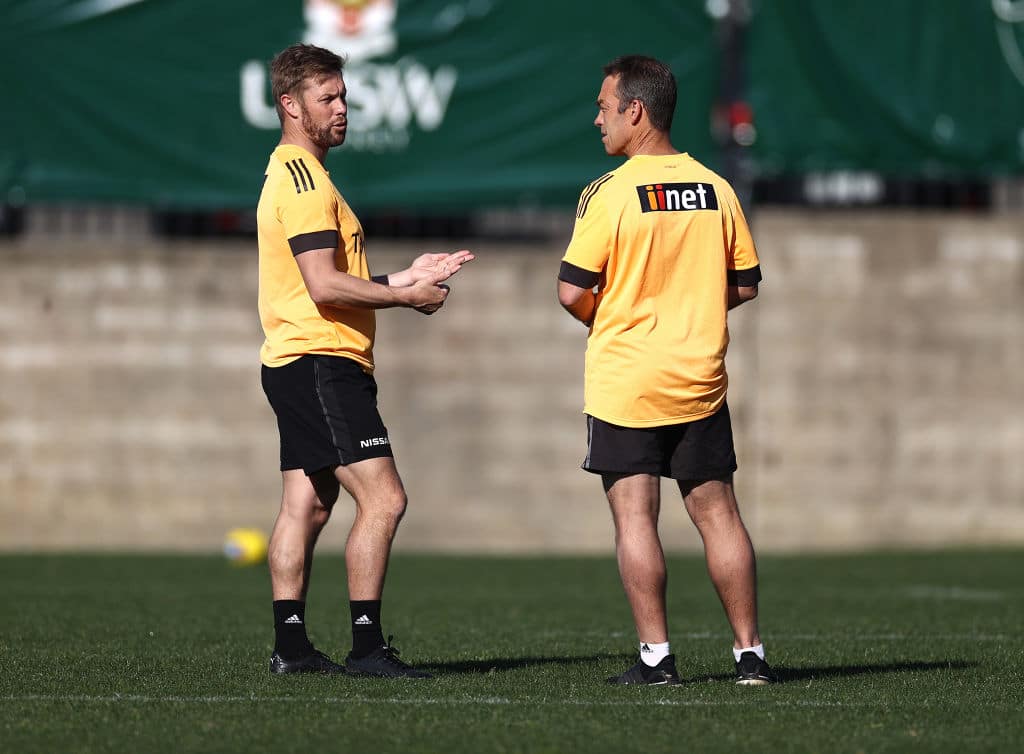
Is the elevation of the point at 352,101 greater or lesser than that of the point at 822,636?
greater

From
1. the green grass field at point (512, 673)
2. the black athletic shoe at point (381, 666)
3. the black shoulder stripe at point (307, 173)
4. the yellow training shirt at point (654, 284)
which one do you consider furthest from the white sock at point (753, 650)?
the black shoulder stripe at point (307, 173)

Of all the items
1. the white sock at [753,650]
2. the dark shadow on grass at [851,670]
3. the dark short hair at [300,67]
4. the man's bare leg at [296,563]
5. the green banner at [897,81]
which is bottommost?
the dark shadow on grass at [851,670]

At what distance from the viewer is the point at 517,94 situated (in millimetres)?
13055

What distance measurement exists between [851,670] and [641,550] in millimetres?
1073

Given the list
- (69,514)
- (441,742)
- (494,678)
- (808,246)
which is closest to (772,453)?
(808,246)

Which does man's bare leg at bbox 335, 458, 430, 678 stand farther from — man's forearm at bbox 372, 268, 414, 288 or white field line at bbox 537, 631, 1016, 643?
white field line at bbox 537, 631, 1016, 643

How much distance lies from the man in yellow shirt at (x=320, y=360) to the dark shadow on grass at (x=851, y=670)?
1.22 m

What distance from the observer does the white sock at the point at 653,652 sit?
5328 mm

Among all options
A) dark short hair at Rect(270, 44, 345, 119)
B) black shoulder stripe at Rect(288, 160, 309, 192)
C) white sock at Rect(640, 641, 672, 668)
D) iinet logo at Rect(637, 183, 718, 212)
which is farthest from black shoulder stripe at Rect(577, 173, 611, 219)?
white sock at Rect(640, 641, 672, 668)

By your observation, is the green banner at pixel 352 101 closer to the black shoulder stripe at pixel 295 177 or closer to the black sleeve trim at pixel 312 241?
the black shoulder stripe at pixel 295 177

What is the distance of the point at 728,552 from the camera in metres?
5.46

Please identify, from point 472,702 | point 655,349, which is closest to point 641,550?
point 655,349

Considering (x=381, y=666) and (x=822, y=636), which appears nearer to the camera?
(x=381, y=666)

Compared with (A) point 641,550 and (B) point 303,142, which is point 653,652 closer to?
(A) point 641,550
